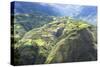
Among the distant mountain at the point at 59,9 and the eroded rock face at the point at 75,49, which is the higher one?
the distant mountain at the point at 59,9

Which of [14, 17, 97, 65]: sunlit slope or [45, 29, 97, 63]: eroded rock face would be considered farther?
[45, 29, 97, 63]: eroded rock face

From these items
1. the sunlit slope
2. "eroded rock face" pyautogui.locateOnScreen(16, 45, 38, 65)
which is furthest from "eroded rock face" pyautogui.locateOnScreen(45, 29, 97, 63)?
"eroded rock face" pyautogui.locateOnScreen(16, 45, 38, 65)

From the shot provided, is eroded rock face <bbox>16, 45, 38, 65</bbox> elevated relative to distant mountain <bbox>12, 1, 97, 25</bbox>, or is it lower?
lower

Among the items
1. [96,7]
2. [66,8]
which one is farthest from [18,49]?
[96,7]

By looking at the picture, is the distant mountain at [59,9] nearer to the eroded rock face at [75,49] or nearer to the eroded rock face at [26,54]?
the eroded rock face at [75,49]

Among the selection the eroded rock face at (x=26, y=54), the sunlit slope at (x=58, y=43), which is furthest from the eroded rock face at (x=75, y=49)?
the eroded rock face at (x=26, y=54)

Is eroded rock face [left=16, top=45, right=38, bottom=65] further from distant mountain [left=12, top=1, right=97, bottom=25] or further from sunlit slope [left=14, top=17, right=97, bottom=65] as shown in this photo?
distant mountain [left=12, top=1, right=97, bottom=25]

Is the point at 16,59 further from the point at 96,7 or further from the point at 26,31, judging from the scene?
the point at 96,7

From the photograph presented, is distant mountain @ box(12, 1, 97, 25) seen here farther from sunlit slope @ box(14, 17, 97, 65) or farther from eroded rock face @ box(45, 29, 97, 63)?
eroded rock face @ box(45, 29, 97, 63)
